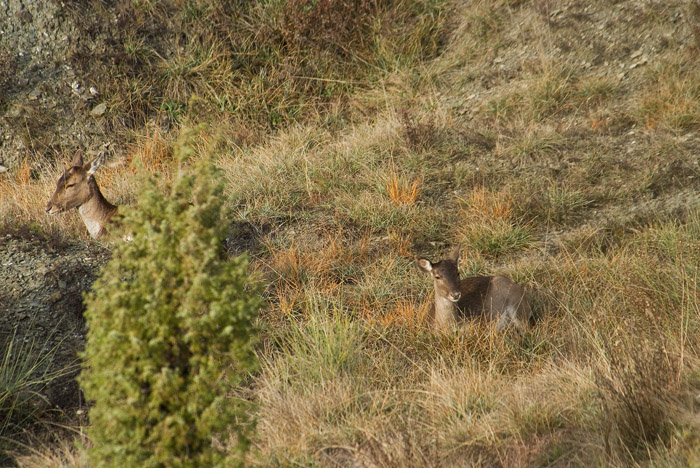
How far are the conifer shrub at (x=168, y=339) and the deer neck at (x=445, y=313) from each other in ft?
9.06

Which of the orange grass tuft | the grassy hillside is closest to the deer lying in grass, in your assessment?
the grassy hillside

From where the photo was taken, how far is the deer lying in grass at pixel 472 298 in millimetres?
6039

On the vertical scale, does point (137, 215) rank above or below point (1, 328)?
above

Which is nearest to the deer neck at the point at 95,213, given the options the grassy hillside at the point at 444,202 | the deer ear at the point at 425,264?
the grassy hillside at the point at 444,202

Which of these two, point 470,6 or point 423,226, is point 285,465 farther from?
point 470,6

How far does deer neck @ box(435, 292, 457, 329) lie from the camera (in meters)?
6.04

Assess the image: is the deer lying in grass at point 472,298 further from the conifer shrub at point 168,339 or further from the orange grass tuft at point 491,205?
the conifer shrub at point 168,339

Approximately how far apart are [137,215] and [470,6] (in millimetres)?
8912

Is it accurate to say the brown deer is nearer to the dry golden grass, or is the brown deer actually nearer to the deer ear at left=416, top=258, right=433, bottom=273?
the dry golden grass

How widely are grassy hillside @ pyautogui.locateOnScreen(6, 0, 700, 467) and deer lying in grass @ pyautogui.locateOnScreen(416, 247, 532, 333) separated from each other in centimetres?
17

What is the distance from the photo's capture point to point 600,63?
1005 cm

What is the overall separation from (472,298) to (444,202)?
7.13 feet

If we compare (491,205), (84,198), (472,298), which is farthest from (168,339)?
(491,205)

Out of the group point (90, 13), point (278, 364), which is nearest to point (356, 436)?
point (278, 364)
